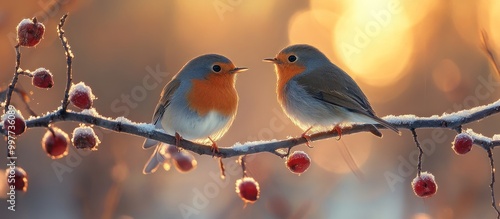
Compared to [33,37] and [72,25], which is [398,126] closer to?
[33,37]

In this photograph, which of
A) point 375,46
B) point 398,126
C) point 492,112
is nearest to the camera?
point 492,112

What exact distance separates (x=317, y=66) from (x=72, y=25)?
5493mm

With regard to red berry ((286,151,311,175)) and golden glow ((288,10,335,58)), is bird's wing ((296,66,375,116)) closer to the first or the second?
red berry ((286,151,311,175))

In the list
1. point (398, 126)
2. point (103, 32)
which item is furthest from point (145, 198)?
point (398, 126)

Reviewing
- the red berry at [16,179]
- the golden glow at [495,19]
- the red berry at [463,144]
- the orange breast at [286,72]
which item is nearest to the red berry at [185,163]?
the red berry at [16,179]

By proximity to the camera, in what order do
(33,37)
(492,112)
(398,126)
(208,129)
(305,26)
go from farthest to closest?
(305,26) < (208,129) < (398,126) < (492,112) < (33,37)

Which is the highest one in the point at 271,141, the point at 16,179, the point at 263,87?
the point at 263,87

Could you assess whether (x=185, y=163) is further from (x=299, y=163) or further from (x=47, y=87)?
(x=47, y=87)

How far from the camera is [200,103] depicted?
3.63 m

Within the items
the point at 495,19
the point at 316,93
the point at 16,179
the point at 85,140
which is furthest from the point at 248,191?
the point at 495,19

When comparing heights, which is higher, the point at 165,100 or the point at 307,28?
the point at 307,28

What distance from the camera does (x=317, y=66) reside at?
4340 mm

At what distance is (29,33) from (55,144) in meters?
0.44

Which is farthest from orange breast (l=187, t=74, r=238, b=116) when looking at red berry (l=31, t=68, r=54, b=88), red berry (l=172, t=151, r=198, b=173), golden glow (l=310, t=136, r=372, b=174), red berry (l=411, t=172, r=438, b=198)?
golden glow (l=310, t=136, r=372, b=174)
